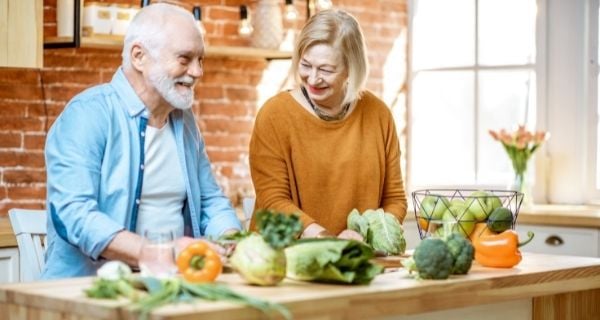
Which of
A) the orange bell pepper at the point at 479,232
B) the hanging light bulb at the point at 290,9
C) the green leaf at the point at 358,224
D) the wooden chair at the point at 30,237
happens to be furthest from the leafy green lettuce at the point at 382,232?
the hanging light bulb at the point at 290,9

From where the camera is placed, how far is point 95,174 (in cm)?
309

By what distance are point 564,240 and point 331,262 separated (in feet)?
8.87

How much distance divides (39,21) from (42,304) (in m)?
2.23

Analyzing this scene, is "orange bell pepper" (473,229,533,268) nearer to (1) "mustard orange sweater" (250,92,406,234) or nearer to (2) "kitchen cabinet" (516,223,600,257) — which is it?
(1) "mustard orange sweater" (250,92,406,234)

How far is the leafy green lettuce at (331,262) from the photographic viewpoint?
2557 millimetres

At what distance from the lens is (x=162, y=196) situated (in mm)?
3250

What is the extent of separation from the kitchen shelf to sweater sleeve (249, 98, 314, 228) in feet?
4.11

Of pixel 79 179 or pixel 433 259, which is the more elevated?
pixel 79 179

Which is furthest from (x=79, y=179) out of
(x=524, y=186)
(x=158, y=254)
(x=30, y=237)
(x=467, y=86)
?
(x=467, y=86)

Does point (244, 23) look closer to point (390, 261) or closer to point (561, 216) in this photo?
point (561, 216)

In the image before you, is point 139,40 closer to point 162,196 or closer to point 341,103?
point 162,196

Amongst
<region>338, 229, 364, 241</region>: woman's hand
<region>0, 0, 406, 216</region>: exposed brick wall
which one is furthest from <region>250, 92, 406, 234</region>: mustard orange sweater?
<region>0, 0, 406, 216</region>: exposed brick wall

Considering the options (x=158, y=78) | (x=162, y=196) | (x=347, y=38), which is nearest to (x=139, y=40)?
(x=158, y=78)

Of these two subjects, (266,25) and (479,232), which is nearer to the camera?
(479,232)
